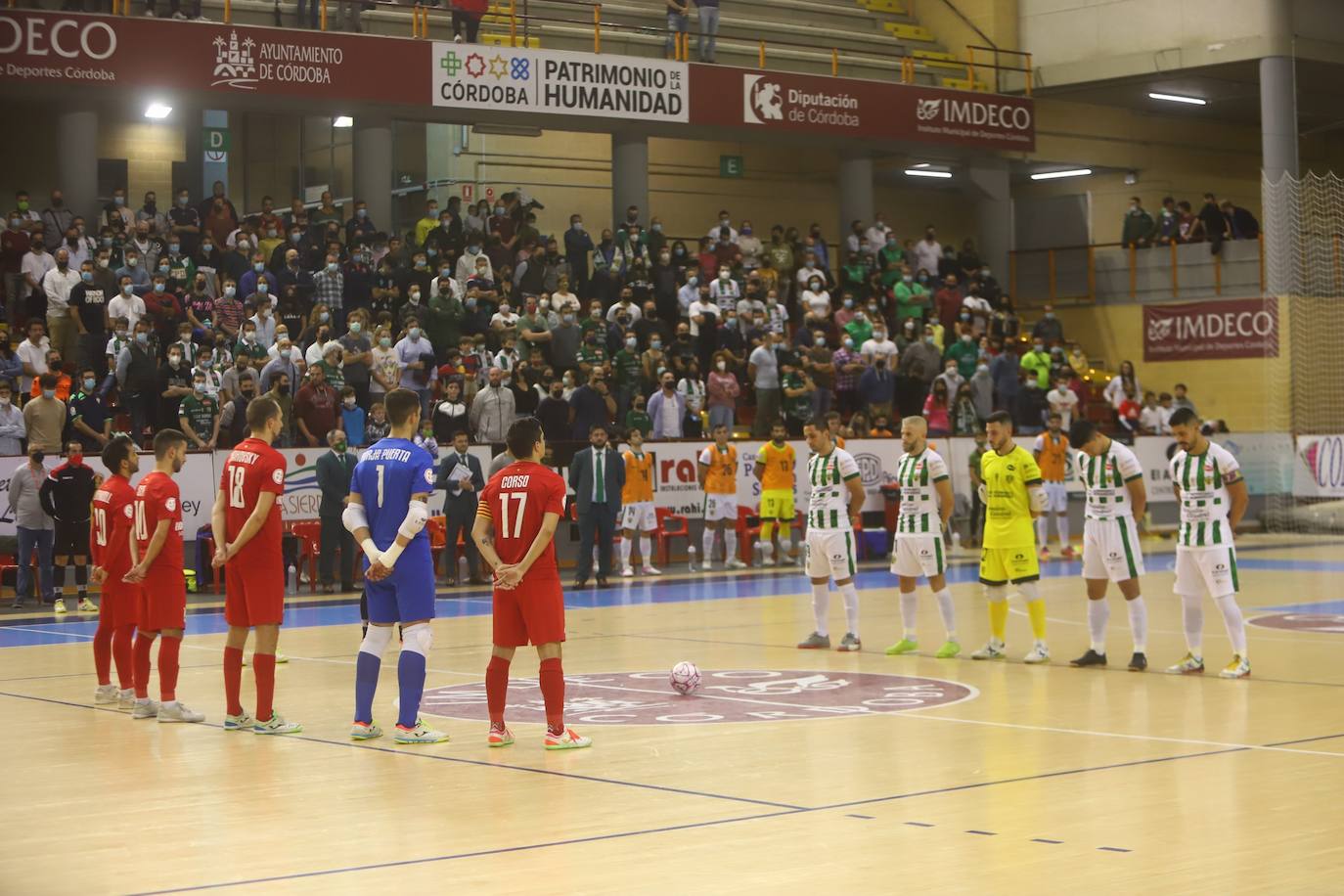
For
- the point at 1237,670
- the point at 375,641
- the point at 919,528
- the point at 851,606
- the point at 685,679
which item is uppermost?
the point at 919,528

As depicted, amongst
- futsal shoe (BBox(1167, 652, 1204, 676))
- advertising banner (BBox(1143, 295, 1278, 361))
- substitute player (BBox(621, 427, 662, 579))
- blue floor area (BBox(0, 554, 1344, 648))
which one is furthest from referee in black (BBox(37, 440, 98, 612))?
advertising banner (BBox(1143, 295, 1278, 361))

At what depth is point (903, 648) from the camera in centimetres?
1698

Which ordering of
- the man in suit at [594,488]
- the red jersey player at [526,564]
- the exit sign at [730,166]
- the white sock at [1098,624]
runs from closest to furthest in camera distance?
the red jersey player at [526,564], the white sock at [1098,624], the man in suit at [594,488], the exit sign at [730,166]

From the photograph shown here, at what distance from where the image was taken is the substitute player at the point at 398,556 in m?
11.4

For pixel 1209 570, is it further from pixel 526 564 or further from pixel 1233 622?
pixel 526 564

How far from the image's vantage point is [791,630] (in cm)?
1916

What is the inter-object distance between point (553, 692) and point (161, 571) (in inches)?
138

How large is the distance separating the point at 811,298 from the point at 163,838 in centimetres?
2609

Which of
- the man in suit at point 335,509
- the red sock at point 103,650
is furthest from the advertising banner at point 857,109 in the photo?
the red sock at point 103,650

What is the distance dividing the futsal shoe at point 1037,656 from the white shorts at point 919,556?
3.95ft

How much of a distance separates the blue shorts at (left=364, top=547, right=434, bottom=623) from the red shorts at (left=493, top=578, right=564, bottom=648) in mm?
503

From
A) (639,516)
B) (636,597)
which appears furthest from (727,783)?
(639,516)

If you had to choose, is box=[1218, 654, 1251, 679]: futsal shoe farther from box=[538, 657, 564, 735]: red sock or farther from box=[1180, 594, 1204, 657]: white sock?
box=[538, 657, 564, 735]: red sock

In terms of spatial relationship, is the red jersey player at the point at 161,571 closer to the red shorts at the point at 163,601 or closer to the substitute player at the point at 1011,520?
the red shorts at the point at 163,601
